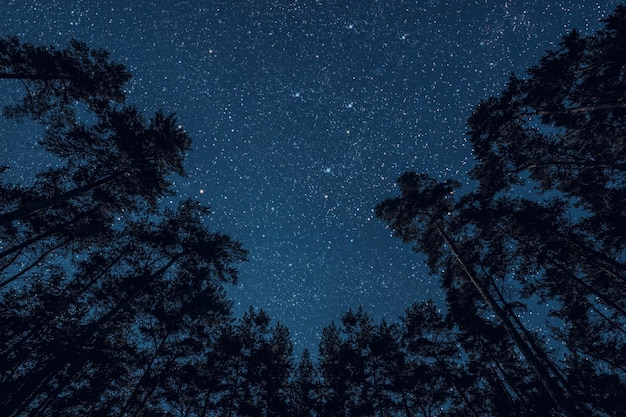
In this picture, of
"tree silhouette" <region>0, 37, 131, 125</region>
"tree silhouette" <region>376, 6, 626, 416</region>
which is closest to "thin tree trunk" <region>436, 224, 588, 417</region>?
"tree silhouette" <region>376, 6, 626, 416</region>

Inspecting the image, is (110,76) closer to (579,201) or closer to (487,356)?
(579,201)

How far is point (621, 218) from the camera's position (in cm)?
1157

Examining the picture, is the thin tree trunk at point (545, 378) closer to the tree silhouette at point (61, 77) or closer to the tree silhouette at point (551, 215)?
the tree silhouette at point (551, 215)

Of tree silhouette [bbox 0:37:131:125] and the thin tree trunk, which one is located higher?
tree silhouette [bbox 0:37:131:125]

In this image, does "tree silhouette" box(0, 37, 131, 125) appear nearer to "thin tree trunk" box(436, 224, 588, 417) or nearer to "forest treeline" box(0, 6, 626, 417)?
"forest treeline" box(0, 6, 626, 417)

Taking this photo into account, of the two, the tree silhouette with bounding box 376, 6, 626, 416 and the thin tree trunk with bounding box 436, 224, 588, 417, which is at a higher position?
the tree silhouette with bounding box 376, 6, 626, 416

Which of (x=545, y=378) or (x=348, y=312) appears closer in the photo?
(x=545, y=378)

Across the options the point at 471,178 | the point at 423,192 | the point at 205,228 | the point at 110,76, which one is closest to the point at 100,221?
the point at 205,228

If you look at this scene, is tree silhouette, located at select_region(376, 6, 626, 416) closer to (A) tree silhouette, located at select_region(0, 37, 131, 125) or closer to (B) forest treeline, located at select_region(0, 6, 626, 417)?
(B) forest treeline, located at select_region(0, 6, 626, 417)

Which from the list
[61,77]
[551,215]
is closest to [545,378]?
[551,215]

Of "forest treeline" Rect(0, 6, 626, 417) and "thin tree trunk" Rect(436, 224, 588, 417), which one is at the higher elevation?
"forest treeline" Rect(0, 6, 626, 417)

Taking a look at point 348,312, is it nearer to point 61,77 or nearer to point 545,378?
point 545,378

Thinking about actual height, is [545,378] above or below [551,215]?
below

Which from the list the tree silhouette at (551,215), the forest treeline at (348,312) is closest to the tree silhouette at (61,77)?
the forest treeline at (348,312)
